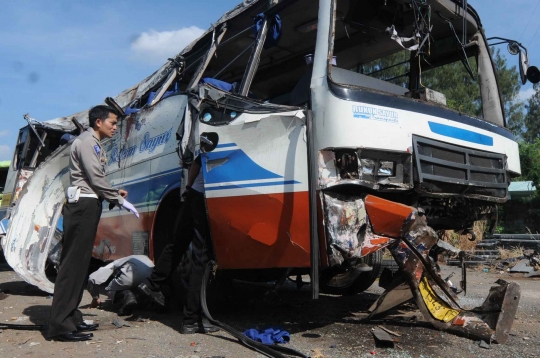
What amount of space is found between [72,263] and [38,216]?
2.55 meters

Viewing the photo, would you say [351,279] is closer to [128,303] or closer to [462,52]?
[128,303]

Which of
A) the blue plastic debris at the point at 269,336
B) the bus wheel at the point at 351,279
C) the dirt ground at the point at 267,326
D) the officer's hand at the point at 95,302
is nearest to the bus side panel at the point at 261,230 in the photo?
the blue plastic debris at the point at 269,336

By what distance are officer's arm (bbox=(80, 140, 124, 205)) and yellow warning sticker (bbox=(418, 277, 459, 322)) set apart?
2563 millimetres

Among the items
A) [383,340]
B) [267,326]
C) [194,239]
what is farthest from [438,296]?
[194,239]

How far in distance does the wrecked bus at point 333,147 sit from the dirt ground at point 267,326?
0.84ft

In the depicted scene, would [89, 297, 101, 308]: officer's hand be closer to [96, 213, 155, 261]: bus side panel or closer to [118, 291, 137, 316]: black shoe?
[118, 291, 137, 316]: black shoe

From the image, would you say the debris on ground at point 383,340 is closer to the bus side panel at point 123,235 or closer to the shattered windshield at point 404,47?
the shattered windshield at point 404,47

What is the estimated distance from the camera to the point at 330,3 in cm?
399

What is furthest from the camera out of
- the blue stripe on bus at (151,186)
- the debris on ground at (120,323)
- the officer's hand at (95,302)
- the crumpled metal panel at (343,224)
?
the officer's hand at (95,302)

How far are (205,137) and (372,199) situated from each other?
145cm

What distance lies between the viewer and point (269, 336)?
3.85 metres

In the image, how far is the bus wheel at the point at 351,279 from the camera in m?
5.63

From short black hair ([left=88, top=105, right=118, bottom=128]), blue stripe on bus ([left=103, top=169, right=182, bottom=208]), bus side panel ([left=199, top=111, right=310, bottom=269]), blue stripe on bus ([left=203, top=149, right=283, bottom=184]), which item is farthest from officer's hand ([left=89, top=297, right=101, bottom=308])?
blue stripe on bus ([left=203, top=149, right=283, bottom=184])

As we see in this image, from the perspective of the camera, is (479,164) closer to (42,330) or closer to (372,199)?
(372,199)
